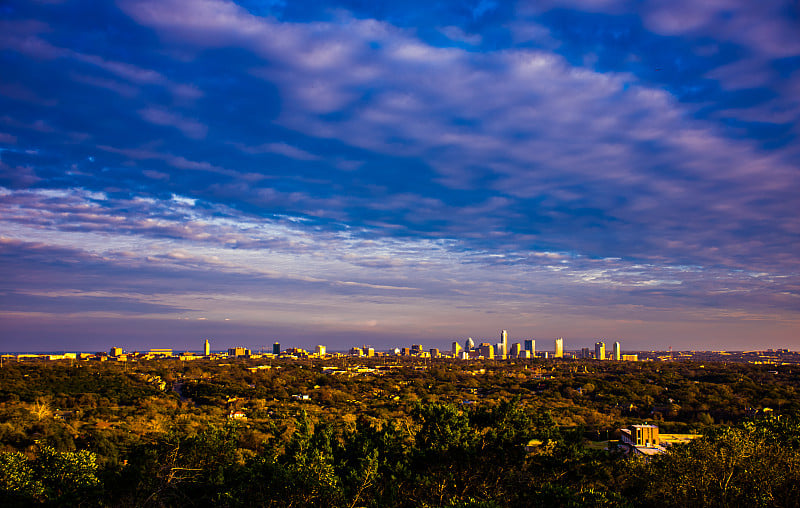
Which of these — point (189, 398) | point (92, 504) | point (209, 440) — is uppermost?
point (209, 440)

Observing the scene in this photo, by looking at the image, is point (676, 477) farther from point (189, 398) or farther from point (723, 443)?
point (189, 398)

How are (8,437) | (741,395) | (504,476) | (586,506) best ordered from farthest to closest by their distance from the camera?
(741,395) < (8,437) < (504,476) < (586,506)

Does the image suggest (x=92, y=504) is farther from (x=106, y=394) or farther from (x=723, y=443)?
(x=106, y=394)

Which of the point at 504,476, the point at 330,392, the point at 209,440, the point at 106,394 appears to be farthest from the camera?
the point at 330,392

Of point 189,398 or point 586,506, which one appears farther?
point 189,398

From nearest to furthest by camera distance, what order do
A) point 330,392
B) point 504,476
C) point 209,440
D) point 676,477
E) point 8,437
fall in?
point 676,477 < point 504,476 < point 209,440 < point 8,437 < point 330,392

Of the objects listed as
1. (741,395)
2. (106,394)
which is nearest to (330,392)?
(106,394)

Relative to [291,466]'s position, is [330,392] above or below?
below

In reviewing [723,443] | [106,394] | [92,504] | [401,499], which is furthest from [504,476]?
[106,394]

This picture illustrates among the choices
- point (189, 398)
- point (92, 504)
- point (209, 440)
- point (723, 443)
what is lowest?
point (189, 398)
